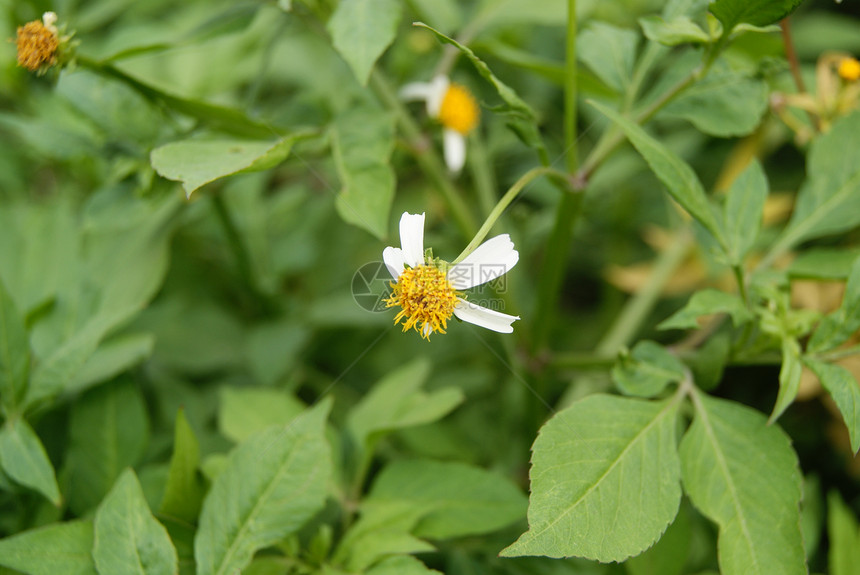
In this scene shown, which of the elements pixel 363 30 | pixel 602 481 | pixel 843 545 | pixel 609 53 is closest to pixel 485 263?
pixel 602 481

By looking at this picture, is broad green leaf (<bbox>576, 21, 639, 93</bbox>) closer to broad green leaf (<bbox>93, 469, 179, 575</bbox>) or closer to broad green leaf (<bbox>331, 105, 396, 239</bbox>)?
broad green leaf (<bbox>331, 105, 396, 239</bbox>)

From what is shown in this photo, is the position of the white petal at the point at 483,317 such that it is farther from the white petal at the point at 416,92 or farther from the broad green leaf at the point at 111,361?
the white petal at the point at 416,92

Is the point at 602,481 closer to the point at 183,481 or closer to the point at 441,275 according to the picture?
the point at 441,275

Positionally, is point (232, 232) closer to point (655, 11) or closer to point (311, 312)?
point (311, 312)

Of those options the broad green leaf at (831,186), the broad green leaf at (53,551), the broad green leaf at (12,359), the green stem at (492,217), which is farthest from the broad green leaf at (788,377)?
the broad green leaf at (12,359)

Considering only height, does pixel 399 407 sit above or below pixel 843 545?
above
